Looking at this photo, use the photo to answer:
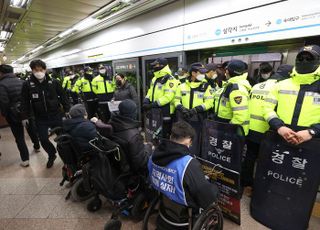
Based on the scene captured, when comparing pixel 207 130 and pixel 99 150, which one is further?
pixel 207 130

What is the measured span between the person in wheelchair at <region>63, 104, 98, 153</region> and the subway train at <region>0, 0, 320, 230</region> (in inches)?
5.9

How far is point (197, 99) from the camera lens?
2.91m

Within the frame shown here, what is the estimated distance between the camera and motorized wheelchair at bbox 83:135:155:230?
5.82 feet

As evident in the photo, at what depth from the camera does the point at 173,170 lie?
1326mm

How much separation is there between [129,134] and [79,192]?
1154 millimetres

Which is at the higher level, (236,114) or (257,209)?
(236,114)

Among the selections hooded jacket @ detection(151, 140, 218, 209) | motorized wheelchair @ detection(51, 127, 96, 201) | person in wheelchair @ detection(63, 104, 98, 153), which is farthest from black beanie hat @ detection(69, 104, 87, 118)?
hooded jacket @ detection(151, 140, 218, 209)

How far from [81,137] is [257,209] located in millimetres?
1972

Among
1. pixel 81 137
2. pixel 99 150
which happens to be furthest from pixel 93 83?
pixel 99 150

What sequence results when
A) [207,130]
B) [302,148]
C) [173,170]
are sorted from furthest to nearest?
1. [207,130]
2. [302,148]
3. [173,170]

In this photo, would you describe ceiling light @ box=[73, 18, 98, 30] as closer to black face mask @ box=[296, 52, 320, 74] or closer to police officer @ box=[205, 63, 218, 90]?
police officer @ box=[205, 63, 218, 90]

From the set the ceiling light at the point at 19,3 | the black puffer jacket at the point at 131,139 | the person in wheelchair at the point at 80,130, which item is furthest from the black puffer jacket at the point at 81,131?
the ceiling light at the point at 19,3

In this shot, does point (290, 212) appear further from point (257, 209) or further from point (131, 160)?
point (131, 160)

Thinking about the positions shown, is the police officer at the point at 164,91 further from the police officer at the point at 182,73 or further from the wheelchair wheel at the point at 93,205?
the wheelchair wheel at the point at 93,205
